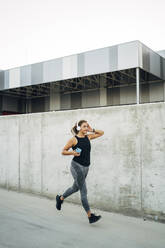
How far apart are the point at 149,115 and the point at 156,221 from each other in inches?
74.7

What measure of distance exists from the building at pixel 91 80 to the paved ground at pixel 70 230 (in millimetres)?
10294

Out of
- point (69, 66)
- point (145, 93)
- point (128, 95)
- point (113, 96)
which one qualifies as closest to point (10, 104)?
point (113, 96)

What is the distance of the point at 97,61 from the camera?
1547 cm

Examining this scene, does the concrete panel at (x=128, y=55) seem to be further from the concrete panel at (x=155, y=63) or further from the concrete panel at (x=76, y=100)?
the concrete panel at (x=76, y=100)

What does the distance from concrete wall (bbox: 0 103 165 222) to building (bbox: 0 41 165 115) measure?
887 cm

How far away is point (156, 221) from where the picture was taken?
4.46 meters

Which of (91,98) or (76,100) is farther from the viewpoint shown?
(76,100)

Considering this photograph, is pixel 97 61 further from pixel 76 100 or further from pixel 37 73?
pixel 76 100

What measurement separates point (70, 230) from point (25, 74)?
54.6ft

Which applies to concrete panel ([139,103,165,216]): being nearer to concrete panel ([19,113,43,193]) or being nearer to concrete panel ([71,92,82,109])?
concrete panel ([19,113,43,193])

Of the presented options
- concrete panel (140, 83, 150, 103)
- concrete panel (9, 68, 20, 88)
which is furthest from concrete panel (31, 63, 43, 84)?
concrete panel (140, 83, 150, 103)

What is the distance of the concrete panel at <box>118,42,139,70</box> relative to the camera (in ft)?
46.0

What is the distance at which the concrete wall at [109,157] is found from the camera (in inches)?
181

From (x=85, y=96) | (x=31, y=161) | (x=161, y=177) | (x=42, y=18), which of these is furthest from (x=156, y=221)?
(x=85, y=96)
